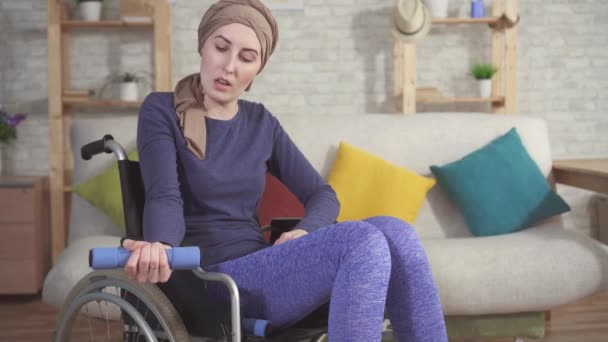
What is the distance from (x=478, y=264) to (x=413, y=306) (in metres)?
1.07

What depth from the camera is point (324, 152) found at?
2973 mm

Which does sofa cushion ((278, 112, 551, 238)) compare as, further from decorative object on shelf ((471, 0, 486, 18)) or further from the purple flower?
the purple flower

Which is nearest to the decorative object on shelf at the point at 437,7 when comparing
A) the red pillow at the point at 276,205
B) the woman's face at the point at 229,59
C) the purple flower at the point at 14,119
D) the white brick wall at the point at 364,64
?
the white brick wall at the point at 364,64

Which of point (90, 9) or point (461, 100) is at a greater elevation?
point (90, 9)

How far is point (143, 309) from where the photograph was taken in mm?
1580

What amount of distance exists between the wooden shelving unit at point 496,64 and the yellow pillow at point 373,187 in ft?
5.76

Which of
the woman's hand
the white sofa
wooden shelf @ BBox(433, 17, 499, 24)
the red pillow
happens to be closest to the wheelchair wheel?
the woman's hand

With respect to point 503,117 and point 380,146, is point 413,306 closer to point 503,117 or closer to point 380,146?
point 380,146

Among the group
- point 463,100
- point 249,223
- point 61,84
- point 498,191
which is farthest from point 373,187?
point 61,84

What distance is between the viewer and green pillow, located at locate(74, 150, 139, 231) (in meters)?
2.82

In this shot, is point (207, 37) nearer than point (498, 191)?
Yes

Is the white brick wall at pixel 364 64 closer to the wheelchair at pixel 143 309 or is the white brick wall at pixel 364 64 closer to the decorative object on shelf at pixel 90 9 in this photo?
the decorative object on shelf at pixel 90 9

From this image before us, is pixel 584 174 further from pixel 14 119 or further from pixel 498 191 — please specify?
pixel 14 119

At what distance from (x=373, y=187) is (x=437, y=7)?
2102mm
